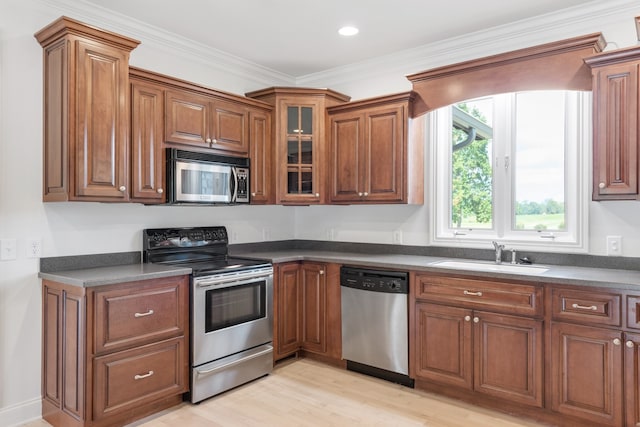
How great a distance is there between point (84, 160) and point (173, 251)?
107cm

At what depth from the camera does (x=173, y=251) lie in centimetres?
339

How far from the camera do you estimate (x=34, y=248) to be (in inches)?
106

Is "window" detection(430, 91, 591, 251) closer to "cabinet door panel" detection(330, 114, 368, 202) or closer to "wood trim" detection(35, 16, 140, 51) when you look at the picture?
"cabinet door panel" detection(330, 114, 368, 202)

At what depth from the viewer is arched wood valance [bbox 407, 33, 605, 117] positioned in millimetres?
2803

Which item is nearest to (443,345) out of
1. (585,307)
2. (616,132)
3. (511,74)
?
(585,307)

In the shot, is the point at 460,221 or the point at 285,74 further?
the point at 285,74

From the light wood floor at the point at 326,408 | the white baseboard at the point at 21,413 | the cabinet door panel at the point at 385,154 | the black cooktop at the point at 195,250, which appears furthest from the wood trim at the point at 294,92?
the white baseboard at the point at 21,413

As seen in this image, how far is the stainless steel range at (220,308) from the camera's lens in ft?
9.71

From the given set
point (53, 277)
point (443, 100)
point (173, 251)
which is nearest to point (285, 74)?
point (443, 100)

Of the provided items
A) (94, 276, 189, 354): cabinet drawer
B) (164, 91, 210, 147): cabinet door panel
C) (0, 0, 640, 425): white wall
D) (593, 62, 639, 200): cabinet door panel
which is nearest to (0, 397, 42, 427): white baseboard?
(0, 0, 640, 425): white wall

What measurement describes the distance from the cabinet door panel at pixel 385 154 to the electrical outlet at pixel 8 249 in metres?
2.55

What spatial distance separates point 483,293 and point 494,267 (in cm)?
38

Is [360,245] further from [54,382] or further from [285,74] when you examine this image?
[54,382]

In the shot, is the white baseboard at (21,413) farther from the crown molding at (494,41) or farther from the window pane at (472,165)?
the crown molding at (494,41)
